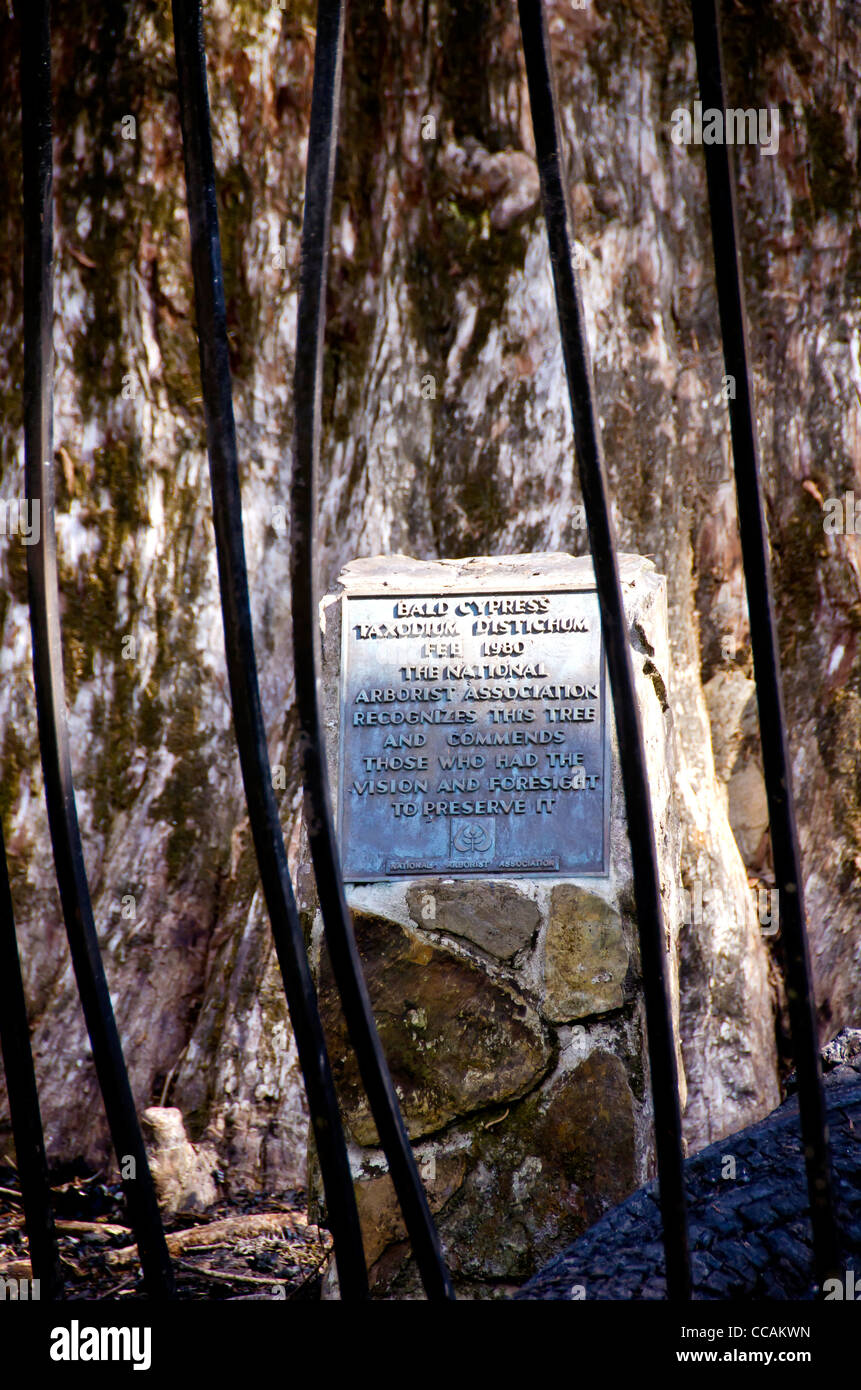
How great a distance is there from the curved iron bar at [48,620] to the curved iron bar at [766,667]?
1.75 ft

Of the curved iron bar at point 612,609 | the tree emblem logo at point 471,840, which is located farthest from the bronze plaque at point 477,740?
the curved iron bar at point 612,609

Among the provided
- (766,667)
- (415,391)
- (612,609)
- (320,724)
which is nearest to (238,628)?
(320,724)

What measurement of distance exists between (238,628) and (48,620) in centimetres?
17

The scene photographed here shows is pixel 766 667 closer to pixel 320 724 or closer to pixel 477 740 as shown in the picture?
pixel 320 724

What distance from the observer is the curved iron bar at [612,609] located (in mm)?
963

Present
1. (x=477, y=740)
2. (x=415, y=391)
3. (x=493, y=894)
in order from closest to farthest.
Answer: (x=493, y=894)
(x=477, y=740)
(x=415, y=391)

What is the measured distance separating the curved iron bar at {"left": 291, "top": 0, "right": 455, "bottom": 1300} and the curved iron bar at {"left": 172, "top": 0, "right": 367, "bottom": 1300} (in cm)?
3

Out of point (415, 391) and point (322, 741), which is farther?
point (415, 391)

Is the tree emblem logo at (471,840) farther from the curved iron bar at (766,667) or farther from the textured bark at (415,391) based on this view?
the curved iron bar at (766,667)

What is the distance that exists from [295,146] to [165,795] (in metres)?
2.96

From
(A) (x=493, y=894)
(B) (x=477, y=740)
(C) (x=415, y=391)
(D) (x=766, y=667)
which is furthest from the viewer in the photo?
(C) (x=415, y=391)

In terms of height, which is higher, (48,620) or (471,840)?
(48,620)

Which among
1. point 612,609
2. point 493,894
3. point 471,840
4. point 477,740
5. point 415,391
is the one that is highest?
point 415,391

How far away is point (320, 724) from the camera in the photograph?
3.31ft
